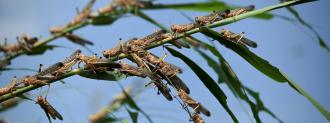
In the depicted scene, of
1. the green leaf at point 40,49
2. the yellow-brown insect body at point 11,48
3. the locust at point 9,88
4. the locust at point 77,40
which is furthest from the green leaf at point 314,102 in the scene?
the yellow-brown insect body at point 11,48

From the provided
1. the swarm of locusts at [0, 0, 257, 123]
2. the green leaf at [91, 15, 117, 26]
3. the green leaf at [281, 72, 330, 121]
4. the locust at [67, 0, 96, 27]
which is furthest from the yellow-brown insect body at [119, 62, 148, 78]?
the locust at [67, 0, 96, 27]

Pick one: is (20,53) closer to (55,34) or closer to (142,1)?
(55,34)

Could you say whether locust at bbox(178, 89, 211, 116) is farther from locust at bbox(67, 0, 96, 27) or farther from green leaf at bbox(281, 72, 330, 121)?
locust at bbox(67, 0, 96, 27)

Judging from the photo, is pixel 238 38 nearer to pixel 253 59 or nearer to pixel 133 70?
pixel 253 59

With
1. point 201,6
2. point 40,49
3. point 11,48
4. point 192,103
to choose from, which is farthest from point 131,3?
point 11,48

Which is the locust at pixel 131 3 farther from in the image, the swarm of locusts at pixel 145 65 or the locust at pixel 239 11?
the locust at pixel 239 11
